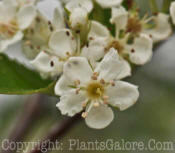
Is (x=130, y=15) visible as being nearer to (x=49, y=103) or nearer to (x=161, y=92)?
(x=49, y=103)

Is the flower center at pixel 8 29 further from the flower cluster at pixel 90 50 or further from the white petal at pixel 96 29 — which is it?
the white petal at pixel 96 29

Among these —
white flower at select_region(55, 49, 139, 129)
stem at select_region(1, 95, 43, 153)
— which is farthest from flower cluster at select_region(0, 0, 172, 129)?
stem at select_region(1, 95, 43, 153)

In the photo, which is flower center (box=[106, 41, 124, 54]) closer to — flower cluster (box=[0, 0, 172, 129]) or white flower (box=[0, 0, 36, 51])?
flower cluster (box=[0, 0, 172, 129])

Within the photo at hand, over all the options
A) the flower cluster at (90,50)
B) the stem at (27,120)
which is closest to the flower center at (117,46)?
the flower cluster at (90,50)

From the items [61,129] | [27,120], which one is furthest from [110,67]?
[27,120]

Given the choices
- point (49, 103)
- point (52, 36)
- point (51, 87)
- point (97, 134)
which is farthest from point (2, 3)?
point (97, 134)

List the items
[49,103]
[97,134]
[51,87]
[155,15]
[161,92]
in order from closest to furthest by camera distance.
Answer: [51,87] < [155,15] < [49,103] < [161,92] < [97,134]
